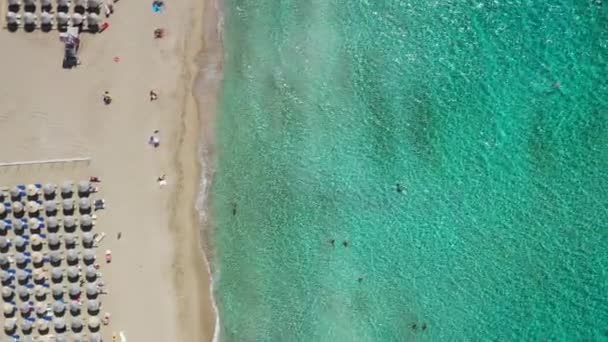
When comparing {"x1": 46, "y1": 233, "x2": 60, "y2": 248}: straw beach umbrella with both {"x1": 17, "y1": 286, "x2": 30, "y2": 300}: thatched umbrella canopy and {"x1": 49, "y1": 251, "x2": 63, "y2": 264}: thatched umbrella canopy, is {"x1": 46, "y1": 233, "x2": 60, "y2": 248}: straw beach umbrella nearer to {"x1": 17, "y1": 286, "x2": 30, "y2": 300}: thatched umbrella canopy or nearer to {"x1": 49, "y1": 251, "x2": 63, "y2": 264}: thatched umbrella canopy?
{"x1": 49, "y1": 251, "x2": 63, "y2": 264}: thatched umbrella canopy

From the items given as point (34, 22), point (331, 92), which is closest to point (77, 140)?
point (34, 22)

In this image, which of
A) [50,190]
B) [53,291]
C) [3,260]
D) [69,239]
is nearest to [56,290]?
[53,291]

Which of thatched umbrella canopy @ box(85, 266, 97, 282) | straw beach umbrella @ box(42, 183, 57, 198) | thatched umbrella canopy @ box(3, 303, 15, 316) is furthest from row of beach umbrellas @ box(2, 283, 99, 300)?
straw beach umbrella @ box(42, 183, 57, 198)

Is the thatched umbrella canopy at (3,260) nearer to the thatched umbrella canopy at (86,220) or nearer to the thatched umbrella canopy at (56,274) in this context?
the thatched umbrella canopy at (56,274)

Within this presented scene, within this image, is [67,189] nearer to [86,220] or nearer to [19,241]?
[86,220]

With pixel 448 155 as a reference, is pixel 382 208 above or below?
below

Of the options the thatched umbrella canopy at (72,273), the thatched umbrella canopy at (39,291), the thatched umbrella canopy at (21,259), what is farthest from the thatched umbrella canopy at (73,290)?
the thatched umbrella canopy at (21,259)

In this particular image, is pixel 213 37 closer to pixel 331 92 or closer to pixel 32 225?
pixel 331 92
